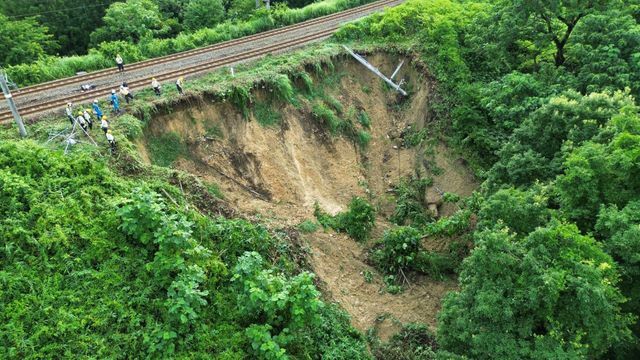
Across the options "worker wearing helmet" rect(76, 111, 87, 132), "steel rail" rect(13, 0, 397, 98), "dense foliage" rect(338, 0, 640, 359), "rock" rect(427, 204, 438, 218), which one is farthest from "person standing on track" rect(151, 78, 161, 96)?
"rock" rect(427, 204, 438, 218)

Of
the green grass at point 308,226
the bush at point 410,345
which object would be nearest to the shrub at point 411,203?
the green grass at point 308,226

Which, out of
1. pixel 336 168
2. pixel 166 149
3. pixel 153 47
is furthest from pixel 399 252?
pixel 153 47

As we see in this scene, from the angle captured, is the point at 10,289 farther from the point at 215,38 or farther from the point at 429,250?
the point at 215,38

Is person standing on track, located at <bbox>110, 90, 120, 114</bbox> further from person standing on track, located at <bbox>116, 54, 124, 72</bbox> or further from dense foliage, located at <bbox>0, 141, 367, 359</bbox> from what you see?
person standing on track, located at <bbox>116, 54, 124, 72</bbox>

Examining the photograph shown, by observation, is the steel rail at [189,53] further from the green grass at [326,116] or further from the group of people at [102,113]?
the green grass at [326,116]

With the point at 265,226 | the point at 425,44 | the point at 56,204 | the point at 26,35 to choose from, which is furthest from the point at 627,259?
the point at 26,35

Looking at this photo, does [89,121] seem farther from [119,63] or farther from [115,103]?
[119,63]

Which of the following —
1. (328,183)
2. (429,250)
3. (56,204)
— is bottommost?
(429,250)
